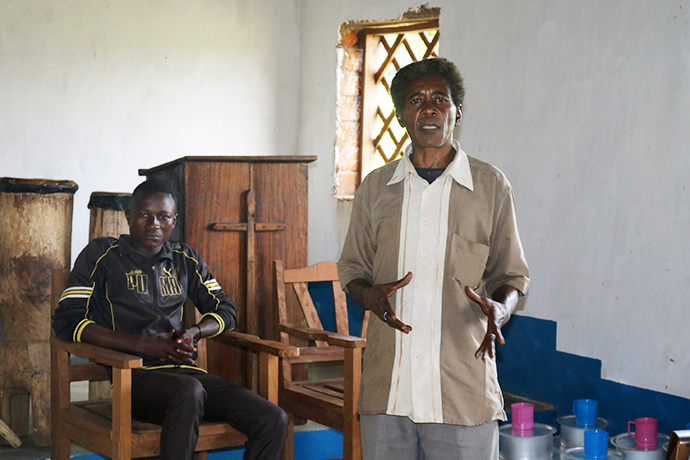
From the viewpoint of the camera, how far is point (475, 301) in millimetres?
1509

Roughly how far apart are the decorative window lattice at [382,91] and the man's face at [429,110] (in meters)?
3.05

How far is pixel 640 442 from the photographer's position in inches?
114

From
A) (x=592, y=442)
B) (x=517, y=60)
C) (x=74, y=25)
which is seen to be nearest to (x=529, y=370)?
(x=592, y=442)

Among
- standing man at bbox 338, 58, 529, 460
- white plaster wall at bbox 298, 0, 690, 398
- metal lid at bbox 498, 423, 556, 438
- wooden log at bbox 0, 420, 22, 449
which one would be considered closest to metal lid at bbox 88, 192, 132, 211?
wooden log at bbox 0, 420, 22, 449

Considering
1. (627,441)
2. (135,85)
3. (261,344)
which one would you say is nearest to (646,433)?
(627,441)

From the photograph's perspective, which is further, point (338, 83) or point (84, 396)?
Result: point (338, 83)

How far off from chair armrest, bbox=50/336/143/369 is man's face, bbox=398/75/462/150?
1289mm

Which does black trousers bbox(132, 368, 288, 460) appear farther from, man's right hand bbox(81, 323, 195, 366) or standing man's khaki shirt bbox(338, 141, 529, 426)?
A: standing man's khaki shirt bbox(338, 141, 529, 426)

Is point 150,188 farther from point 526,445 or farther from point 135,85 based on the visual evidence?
point 135,85

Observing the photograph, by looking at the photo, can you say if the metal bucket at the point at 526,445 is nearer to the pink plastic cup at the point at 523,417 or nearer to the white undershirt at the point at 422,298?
the pink plastic cup at the point at 523,417

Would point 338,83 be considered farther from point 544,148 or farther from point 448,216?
point 448,216

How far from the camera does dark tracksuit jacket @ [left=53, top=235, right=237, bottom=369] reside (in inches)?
108

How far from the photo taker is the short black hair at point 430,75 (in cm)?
165

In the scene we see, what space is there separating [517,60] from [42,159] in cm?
276
